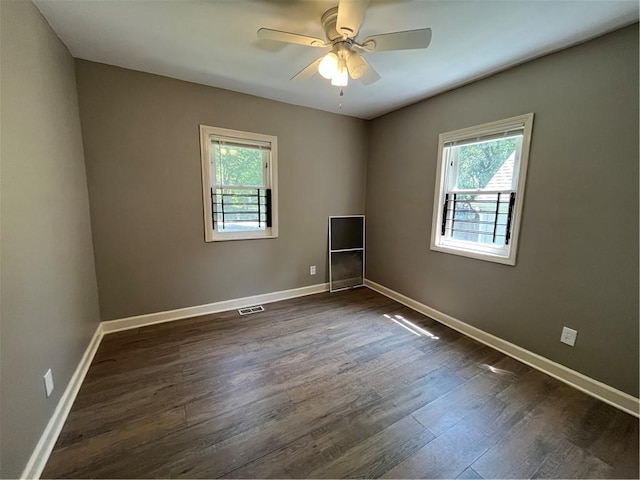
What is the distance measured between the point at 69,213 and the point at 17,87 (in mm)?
881

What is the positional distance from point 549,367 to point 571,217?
1205 mm

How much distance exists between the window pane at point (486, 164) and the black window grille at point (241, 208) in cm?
219

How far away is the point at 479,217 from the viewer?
259 cm

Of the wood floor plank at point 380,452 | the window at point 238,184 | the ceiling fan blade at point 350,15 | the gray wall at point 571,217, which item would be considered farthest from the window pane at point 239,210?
the wood floor plank at point 380,452

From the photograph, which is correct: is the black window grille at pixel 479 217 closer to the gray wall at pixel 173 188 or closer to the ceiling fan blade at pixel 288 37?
the gray wall at pixel 173 188

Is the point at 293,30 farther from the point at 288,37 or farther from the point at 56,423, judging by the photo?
the point at 56,423

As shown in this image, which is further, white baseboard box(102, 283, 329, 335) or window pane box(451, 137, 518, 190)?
white baseboard box(102, 283, 329, 335)

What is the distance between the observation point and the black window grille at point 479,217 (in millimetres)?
2357

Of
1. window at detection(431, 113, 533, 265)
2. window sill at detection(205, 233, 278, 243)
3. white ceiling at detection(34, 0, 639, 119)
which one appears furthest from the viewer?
window sill at detection(205, 233, 278, 243)

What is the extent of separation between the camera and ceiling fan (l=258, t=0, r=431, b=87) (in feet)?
4.65

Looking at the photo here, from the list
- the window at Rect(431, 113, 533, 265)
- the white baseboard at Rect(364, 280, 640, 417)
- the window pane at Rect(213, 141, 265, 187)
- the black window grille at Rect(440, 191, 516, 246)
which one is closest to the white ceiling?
the window at Rect(431, 113, 533, 265)

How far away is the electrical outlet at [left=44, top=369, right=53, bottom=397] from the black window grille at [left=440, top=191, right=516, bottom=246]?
3.39 m

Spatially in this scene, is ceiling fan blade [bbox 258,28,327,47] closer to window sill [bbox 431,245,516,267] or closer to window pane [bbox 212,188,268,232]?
window pane [bbox 212,188,268,232]

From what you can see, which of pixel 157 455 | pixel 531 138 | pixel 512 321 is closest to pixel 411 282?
pixel 512 321
